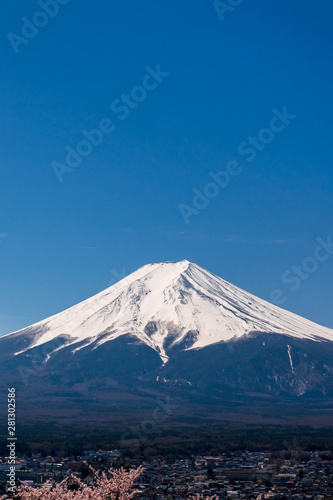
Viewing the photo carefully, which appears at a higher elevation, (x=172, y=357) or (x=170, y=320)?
(x=170, y=320)

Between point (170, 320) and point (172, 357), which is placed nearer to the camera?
point (172, 357)

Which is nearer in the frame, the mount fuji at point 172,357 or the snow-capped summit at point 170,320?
the mount fuji at point 172,357

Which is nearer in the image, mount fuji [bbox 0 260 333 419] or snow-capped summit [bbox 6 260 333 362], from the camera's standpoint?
mount fuji [bbox 0 260 333 419]

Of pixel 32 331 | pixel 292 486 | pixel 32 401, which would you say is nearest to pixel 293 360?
pixel 32 401

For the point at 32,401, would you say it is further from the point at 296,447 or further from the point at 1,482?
the point at 1,482
